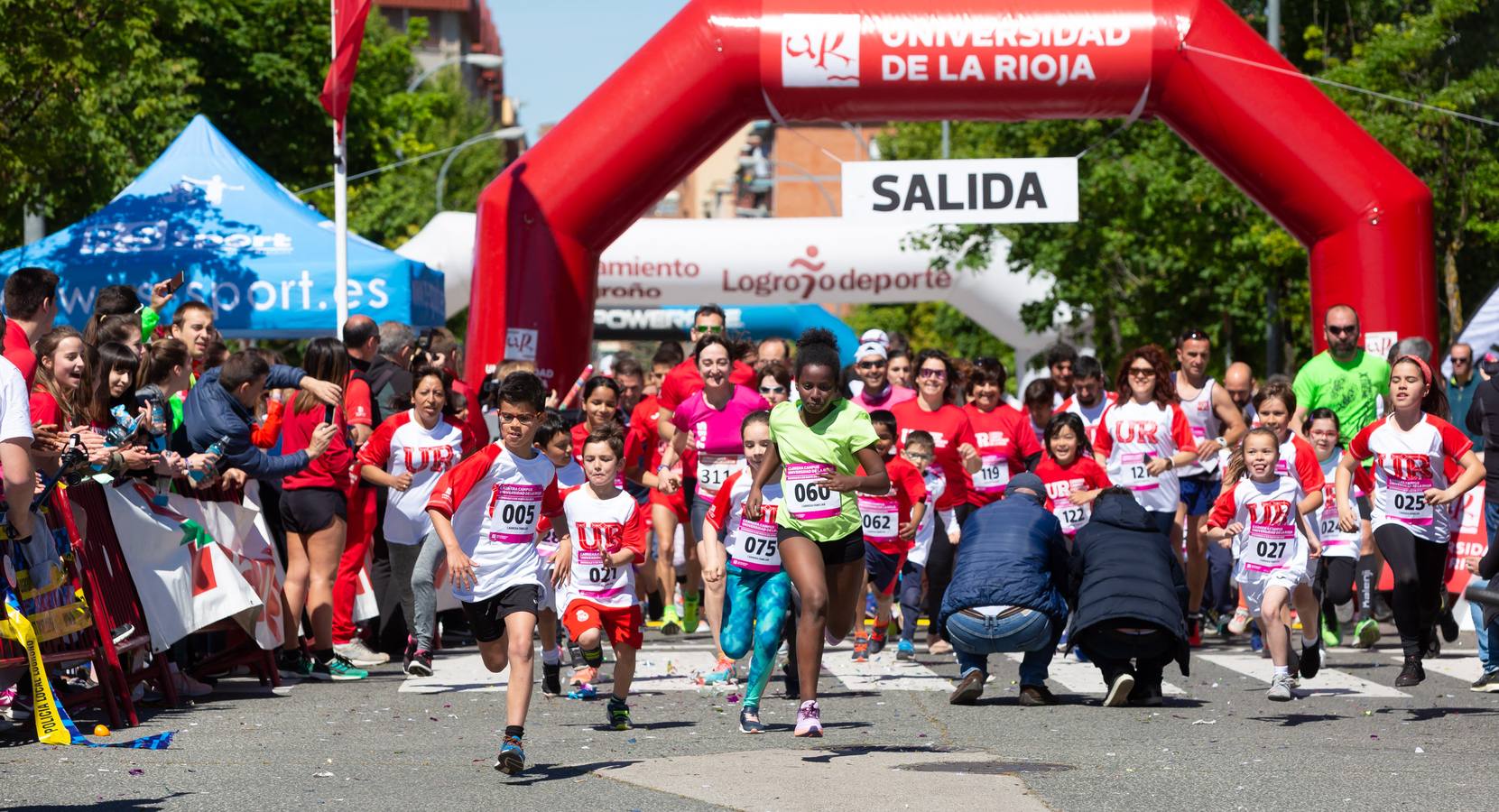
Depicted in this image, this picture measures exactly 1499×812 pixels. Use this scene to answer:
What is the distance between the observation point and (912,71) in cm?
1580

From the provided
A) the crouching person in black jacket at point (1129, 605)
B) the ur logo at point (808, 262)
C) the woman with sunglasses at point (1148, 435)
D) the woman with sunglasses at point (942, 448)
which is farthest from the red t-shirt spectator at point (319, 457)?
the ur logo at point (808, 262)

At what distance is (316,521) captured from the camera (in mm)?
11734

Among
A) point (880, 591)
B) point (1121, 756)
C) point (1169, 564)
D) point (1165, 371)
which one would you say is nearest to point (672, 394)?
point (880, 591)

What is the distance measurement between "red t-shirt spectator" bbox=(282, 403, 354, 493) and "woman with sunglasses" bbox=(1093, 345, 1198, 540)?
495cm

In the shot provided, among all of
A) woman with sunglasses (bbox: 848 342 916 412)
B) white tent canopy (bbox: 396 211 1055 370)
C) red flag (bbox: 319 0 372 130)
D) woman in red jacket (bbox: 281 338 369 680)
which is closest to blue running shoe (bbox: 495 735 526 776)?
woman in red jacket (bbox: 281 338 369 680)

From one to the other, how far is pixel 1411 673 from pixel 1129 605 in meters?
2.15

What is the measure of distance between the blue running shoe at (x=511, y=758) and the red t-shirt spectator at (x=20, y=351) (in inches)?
104

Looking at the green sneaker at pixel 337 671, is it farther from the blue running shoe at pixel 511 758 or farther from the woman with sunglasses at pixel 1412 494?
the woman with sunglasses at pixel 1412 494

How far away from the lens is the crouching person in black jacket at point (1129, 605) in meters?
10.3

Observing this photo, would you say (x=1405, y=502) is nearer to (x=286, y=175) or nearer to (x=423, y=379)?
(x=423, y=379)

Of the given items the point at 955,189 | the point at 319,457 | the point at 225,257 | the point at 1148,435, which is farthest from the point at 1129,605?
the point at 225,257

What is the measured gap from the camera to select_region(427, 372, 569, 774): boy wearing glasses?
337 inches

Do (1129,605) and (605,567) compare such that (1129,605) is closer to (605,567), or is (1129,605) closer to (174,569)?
(605,567)

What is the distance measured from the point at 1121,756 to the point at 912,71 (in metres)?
8.27
